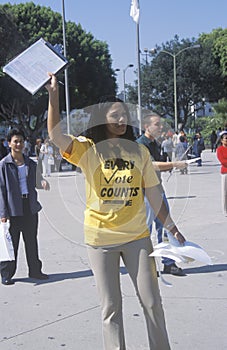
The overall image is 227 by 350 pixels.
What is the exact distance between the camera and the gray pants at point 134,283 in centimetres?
320

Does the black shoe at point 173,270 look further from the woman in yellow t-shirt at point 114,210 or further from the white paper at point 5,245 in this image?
the woman in yellow t-shirt at point 114,210

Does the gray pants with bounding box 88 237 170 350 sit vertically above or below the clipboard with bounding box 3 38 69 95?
below

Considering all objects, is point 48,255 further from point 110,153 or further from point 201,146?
point 201,146

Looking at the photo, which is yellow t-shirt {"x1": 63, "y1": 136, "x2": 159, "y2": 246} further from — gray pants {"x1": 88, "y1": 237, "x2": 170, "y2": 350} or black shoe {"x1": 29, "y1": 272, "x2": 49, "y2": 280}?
black shoe {"x1": 29, "y1": 272, "x2": 49, "y2": 280}

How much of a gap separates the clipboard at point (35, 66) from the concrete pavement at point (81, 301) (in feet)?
2.35

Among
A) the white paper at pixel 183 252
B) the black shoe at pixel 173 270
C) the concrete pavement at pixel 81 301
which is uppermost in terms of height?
the white paper at pixel 183 252

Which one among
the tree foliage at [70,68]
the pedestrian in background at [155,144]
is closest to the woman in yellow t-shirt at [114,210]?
the pedestrian in background at [155,144]

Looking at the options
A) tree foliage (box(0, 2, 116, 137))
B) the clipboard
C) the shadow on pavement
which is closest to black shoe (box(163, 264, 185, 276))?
the shadow on pavement

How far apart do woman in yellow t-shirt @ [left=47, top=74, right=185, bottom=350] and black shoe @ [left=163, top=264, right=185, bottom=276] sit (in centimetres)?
263

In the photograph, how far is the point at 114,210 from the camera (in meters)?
3.20

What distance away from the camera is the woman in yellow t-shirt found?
320 cm

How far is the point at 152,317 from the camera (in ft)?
10.6

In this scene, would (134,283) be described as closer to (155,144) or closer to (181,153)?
(155,144)

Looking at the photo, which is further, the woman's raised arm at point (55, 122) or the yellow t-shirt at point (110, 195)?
the yellow t-shirt at point (110, 195)
